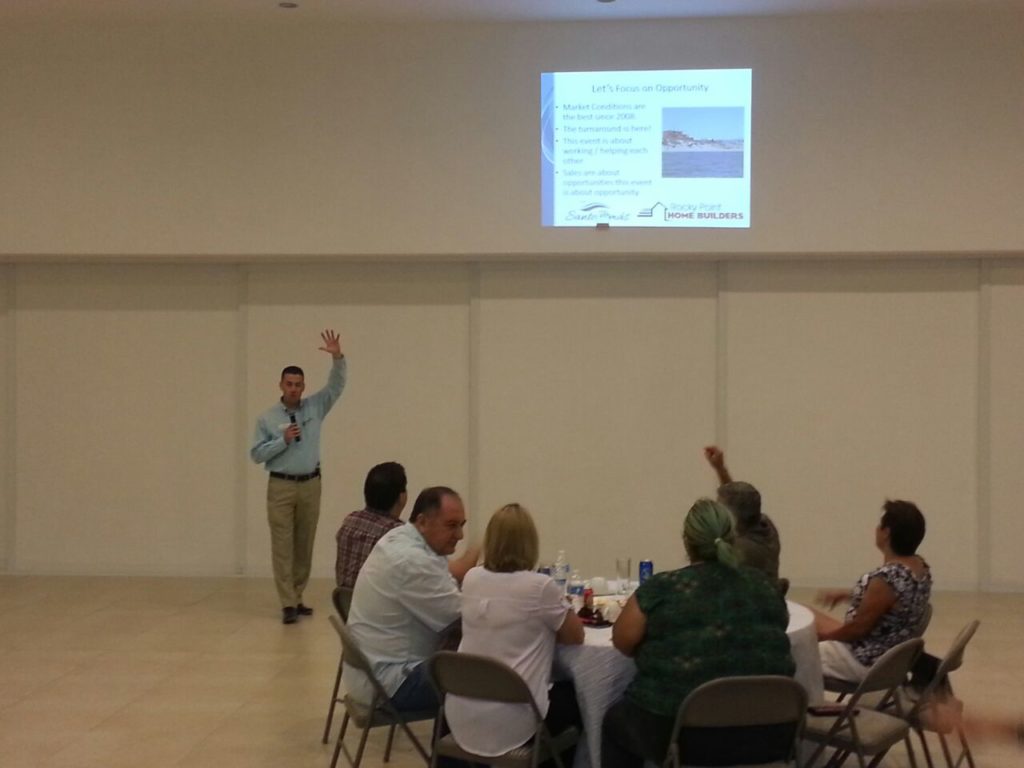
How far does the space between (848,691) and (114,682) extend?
11.6 ft

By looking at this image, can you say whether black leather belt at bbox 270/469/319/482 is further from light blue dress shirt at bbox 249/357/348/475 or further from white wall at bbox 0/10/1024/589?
white wall at bbox 0/10/1024/589

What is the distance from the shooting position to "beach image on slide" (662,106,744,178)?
760 centimetres

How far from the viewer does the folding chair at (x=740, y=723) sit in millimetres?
3021

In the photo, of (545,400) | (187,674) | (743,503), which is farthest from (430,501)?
(545,400)

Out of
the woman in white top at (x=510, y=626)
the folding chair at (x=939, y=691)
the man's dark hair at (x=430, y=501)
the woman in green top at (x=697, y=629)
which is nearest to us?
the woman in green top at (x=697, y=629)

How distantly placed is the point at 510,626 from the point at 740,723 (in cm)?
75

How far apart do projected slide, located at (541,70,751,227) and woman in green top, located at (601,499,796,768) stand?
4667 mm

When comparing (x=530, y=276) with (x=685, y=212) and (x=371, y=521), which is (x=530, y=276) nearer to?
(x=685, y=212)

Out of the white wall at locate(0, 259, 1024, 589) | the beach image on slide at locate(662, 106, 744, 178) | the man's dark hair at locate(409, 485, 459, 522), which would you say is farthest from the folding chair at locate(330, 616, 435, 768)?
the beach image on slide at locate(662, 106, 744, 178)

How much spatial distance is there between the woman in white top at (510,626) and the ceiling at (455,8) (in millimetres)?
4822

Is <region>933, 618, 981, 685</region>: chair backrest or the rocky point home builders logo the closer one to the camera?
<region>933, 618, 981, 685</region>: chair backrest

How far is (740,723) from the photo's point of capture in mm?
3078

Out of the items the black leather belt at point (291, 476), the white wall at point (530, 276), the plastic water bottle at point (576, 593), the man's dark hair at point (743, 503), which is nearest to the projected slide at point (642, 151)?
the white wall at point (530, 276)

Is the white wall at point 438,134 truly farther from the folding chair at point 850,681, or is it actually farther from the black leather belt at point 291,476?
the folding chair at point 850,681
